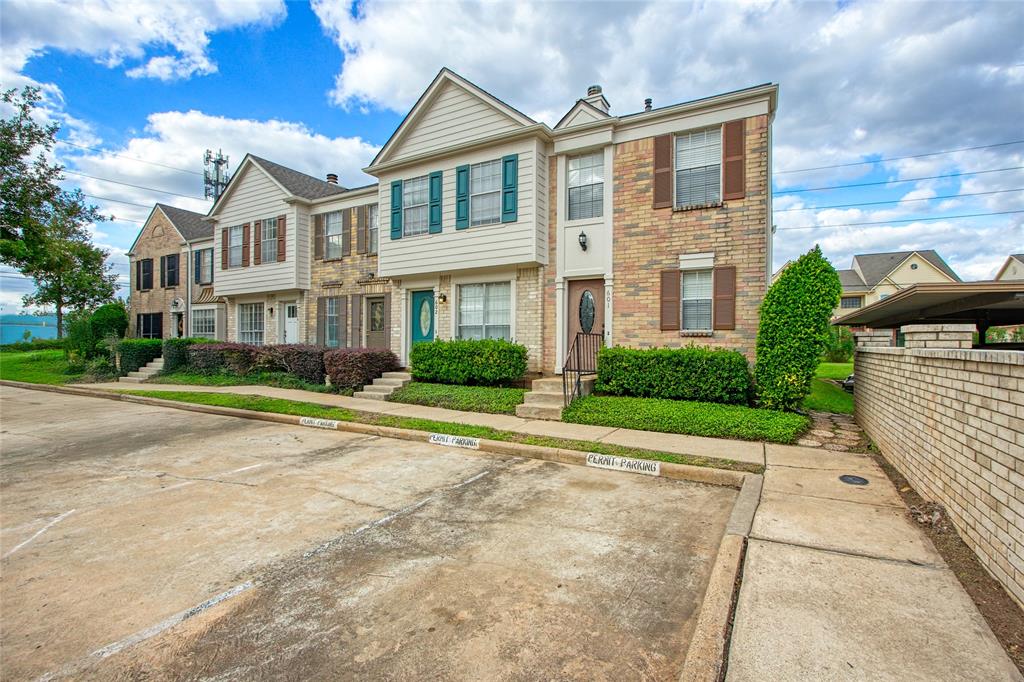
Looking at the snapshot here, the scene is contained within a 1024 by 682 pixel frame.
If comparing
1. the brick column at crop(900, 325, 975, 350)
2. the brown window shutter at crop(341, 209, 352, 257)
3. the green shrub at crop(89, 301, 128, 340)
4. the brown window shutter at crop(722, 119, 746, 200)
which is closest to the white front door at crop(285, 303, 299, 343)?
the brown window shutter at crop(341, 209, 352, 257)

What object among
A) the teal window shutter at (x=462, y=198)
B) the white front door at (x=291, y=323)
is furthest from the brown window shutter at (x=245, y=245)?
the teal window shutter at (x=462, y=198)

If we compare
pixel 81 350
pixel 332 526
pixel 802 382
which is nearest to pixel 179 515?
pixel 332 526

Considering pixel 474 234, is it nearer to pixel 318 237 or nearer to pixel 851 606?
pixel 318 237

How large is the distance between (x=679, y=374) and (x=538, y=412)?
2.69 meters

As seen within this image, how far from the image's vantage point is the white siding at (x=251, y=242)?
658 inches

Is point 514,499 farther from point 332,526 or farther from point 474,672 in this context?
point 474,672

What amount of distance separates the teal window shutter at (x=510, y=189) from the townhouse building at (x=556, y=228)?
36mm

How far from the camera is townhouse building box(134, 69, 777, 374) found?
9977 millimetres

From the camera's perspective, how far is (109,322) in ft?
70.6

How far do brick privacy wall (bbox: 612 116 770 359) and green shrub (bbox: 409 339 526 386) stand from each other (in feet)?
7.71

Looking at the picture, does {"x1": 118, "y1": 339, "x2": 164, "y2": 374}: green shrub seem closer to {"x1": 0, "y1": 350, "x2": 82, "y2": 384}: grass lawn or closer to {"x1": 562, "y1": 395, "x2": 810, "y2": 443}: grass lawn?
{"x1": 0, "y1": 350, "x2": 82, "y2": 384}: grass lawn

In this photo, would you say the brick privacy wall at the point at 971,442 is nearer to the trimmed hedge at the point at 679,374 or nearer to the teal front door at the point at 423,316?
the trimmed hedge at the point at 679,374

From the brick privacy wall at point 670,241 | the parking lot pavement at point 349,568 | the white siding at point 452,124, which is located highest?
the white siding at point 452,124

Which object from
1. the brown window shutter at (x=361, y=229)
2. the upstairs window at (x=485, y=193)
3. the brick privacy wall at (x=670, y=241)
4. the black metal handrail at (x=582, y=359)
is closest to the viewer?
the brick privacy wall at (x=670, y=241)
